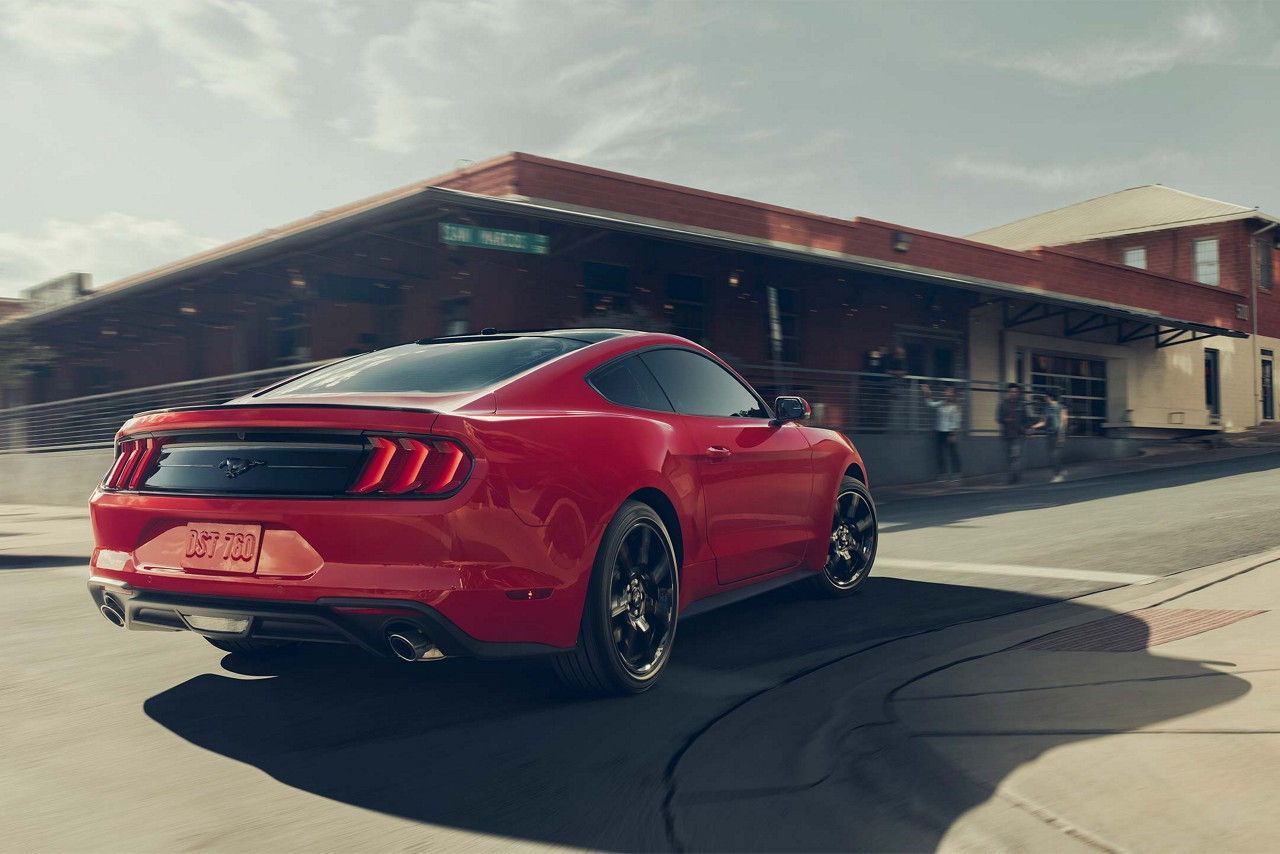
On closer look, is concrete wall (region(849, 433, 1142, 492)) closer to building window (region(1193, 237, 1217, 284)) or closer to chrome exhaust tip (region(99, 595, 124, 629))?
building window (region(1193, 237, 1217, 284))

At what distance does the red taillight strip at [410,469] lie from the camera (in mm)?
3652

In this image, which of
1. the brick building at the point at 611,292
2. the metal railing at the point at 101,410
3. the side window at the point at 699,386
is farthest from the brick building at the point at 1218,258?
the side window at the point at 699,386

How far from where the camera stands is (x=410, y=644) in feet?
11.9

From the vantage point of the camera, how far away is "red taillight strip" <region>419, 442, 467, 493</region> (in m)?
3.63

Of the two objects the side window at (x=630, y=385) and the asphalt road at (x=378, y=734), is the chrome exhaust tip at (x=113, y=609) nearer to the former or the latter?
the asphalt road at (x=378, y=734)

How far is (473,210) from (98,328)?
16.4 metres

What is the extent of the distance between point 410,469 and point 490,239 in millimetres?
11428

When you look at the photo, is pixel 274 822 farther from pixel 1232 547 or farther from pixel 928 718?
pixel 1232 547

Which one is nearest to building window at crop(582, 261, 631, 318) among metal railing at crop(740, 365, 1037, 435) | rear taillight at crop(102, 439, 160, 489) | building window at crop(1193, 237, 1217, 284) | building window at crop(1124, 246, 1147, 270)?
metal railing at crop(740, 365, 1037, 435)

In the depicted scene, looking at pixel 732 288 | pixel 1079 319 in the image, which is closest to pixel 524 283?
pixel 732 288

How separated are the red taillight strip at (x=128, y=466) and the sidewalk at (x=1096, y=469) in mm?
12701

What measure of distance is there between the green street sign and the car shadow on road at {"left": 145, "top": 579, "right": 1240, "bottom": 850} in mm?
9631

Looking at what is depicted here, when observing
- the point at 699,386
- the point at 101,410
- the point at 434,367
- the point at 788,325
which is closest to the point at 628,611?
the point at 434,367

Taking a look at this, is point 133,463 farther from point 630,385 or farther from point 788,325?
point 788,325
